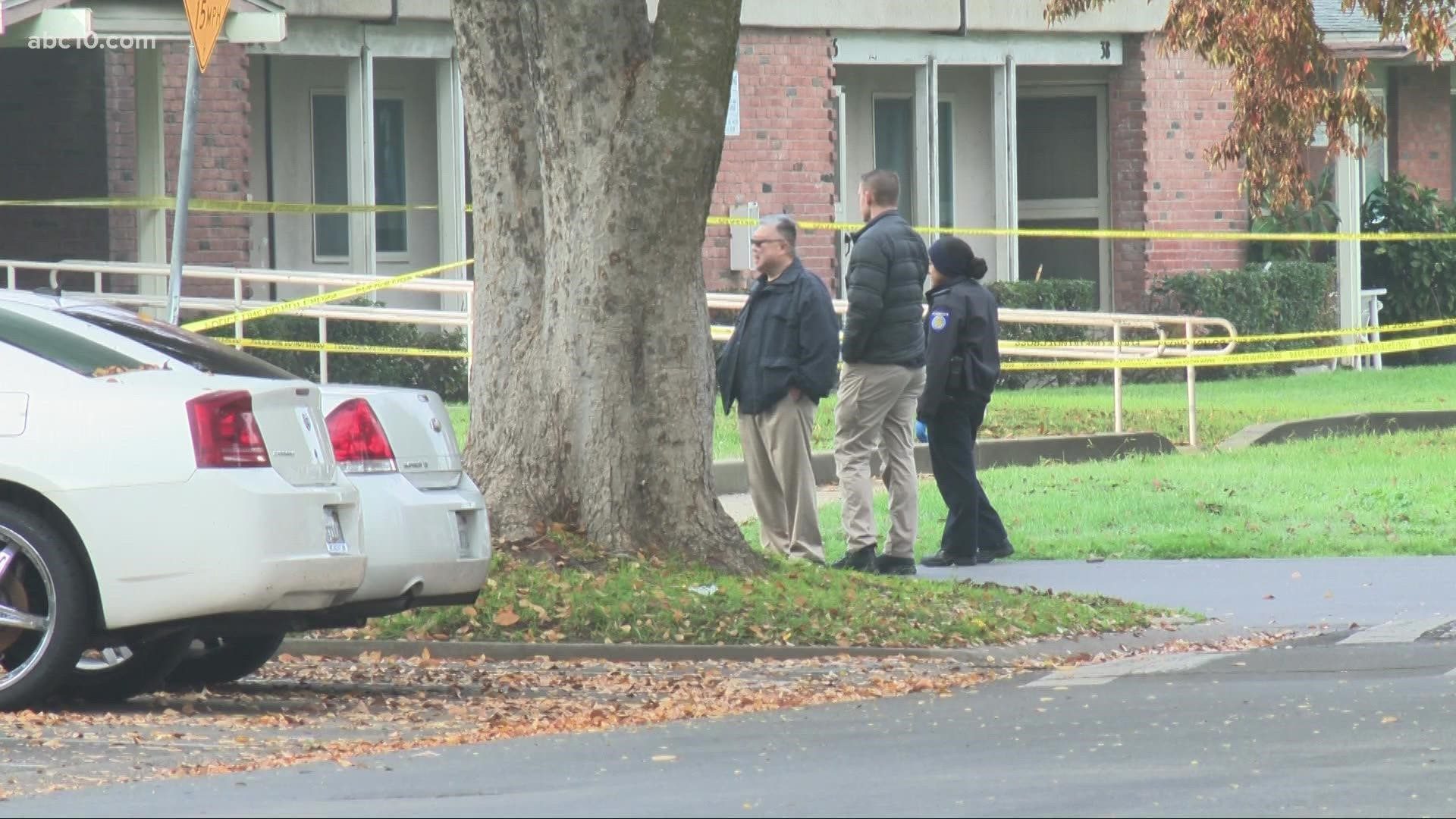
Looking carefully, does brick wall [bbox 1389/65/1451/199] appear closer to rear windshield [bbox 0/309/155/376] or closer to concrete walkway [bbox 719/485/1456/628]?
concrete walkway [bbox 719/485/1456/628]

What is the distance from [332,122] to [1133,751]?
16.8 m

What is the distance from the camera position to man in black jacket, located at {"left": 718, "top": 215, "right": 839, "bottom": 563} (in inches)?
483

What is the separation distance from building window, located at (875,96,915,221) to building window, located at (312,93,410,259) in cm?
533

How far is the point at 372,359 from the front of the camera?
21.2 m

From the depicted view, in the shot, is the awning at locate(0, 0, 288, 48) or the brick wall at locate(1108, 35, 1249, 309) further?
the brick wall at locate(1108, 35, 1249, 309)

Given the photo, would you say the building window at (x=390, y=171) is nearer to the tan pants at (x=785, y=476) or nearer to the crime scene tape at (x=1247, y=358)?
the crime scene tape at (x=1247, y=358)

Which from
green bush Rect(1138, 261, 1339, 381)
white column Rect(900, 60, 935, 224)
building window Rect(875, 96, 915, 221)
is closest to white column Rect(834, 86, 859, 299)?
building window Rect(875, 96, 915, 221)

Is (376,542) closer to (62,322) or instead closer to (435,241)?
(62,322)

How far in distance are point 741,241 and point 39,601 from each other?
50.4ft

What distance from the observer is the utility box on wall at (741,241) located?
23.4m

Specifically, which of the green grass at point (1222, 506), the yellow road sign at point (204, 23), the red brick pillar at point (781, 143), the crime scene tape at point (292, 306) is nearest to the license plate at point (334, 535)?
the yellow road sign at point (204, 23)

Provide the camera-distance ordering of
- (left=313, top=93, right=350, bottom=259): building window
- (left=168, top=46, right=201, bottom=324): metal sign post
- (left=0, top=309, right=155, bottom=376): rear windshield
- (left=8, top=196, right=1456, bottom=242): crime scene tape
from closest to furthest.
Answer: (left=0, top=309, right=155, bottom=376): rear windshield
(left=168, top=46, right=201, bottom=324): metal sign post
(left=8, top=196, right=1456, bottom=242): crime scene tape
(left=313, top=93, right=350, bottom=259): building window

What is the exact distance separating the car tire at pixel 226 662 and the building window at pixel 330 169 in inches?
533

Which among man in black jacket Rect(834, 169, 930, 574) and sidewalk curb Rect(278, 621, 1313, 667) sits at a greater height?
man in black jacket Rect(834, 169, 930, 574)
